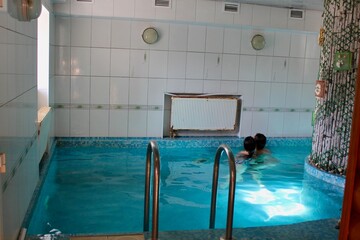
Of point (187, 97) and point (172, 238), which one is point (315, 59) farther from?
point (172, 238)

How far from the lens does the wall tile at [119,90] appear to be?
807 centimetres

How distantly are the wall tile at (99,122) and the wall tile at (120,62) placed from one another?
0.83m

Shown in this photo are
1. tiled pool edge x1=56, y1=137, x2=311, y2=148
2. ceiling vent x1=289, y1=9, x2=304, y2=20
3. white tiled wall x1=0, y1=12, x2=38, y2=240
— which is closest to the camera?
white tiled wall x1=0, y1=12, x2=38, y2=240

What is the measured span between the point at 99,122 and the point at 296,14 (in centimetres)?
480

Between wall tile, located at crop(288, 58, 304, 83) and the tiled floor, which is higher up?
wall tile, located at crop(288, 58, 304, 83)

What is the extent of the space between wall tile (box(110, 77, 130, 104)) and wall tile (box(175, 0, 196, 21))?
1.68m

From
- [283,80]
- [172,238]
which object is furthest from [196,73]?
[172,238]

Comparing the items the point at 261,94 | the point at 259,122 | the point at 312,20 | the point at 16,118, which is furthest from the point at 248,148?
the point at 16,118

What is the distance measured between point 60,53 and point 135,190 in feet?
11.7

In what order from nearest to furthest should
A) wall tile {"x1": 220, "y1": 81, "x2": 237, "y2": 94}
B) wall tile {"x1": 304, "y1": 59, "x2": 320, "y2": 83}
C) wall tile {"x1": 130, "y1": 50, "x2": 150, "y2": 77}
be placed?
wall tile {"x1": 130, "y1": 50, "x2": 150, "y2": 77}
wall tile {"x1": 220, "y1": 81, "x2": 237, "y2": 94}
wall tile {"x1": 304, "y1": 59, "x2": 320, "y2": 83}

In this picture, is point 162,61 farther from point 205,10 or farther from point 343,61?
point 343,61

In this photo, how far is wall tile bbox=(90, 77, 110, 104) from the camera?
7.98m

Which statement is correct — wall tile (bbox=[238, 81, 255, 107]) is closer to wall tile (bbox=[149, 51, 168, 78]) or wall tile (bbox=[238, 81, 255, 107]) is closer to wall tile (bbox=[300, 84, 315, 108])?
wall tile (bbox=[300, 84, 315, 108])

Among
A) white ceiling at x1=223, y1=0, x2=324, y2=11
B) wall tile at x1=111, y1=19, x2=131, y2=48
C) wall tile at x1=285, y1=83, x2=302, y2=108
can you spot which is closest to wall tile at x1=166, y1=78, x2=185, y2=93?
wall tile at x1=111, y1=19, x2=131, y2=48
